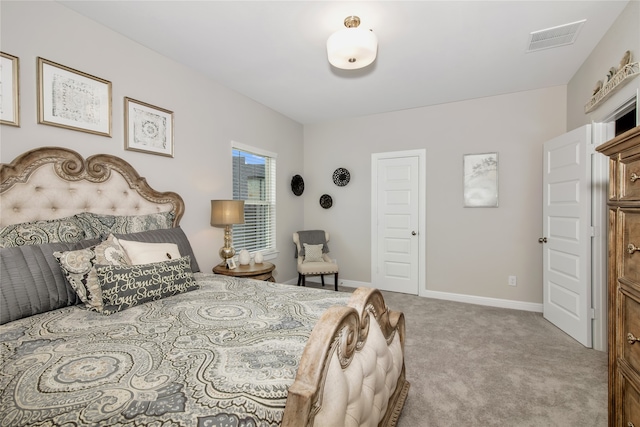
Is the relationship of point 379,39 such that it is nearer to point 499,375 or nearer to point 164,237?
point 164,237

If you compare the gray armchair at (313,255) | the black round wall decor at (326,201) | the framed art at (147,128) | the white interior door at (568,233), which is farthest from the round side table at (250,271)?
the white interior door at (568,233)

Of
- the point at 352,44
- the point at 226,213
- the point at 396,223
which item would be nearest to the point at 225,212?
the point at 226,213

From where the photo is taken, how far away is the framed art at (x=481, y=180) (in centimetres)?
377

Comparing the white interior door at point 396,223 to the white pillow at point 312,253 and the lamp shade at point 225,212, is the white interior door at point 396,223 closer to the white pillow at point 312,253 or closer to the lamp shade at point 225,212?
the white pillow at point 312,253

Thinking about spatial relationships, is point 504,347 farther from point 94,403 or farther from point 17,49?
point 17,49

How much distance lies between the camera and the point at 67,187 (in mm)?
2002

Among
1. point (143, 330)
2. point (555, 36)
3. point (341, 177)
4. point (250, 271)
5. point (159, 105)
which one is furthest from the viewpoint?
point (341, 177)

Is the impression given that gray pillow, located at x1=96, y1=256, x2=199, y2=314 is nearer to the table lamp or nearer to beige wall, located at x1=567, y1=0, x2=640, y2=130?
the table lamp

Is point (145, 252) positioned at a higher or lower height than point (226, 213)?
lower

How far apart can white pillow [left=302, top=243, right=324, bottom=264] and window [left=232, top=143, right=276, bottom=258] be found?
1.60ft

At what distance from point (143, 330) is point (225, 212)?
173 centimetres

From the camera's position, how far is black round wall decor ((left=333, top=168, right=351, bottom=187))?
464cm

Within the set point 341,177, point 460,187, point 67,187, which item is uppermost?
point 341,177

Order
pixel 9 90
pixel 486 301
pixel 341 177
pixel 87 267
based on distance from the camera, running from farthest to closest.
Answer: pixel 341 177 < pixel 486 301 < pixel 9 90 < pixel 87 267
